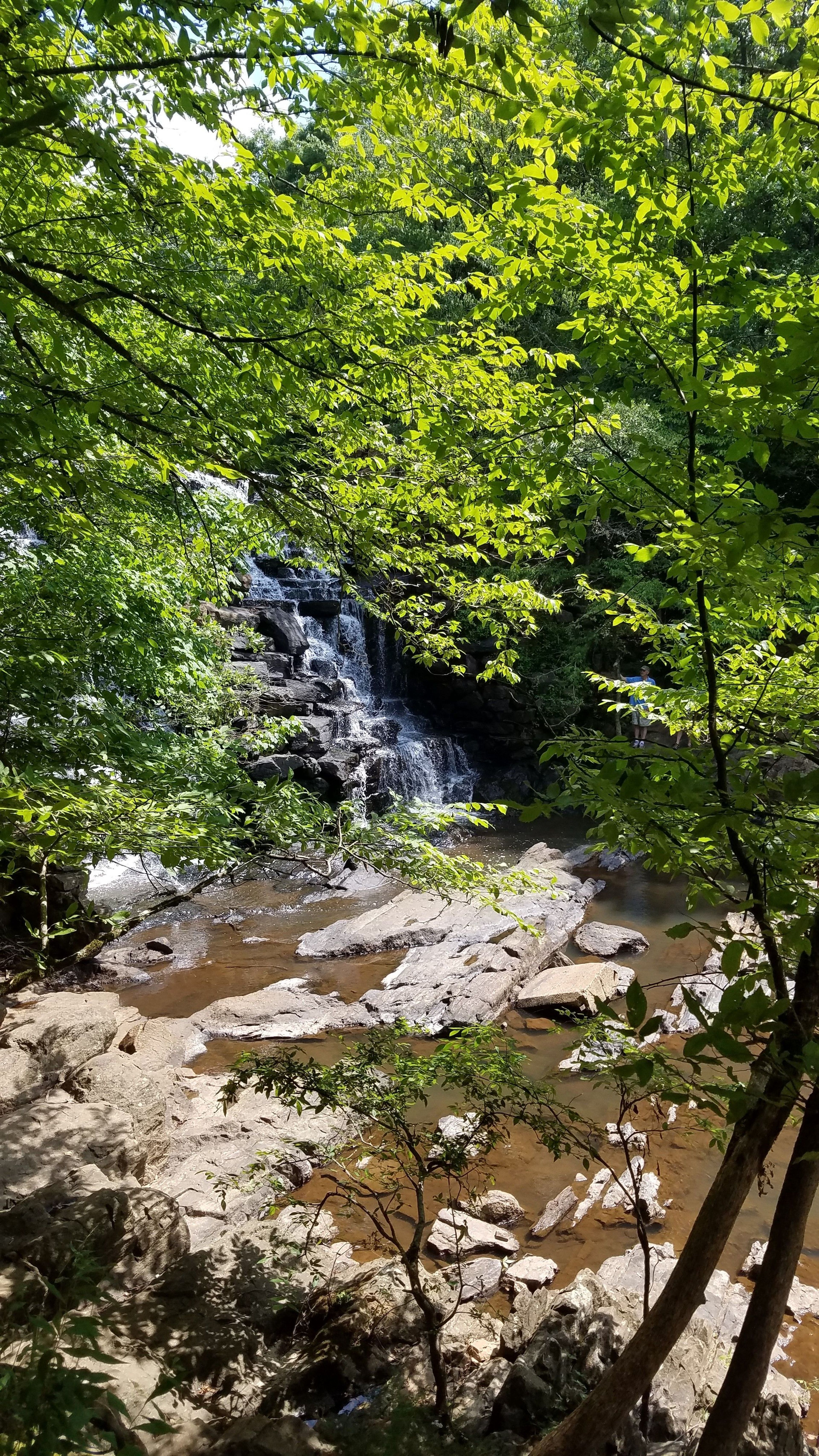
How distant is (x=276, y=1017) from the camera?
369 inches

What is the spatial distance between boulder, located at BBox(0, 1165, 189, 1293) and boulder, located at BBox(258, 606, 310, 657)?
1590 centimetres

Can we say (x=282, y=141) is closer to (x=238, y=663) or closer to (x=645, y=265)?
(x=238, y=663)

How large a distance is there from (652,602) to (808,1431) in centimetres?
1742

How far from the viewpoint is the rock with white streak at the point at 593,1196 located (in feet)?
20.8

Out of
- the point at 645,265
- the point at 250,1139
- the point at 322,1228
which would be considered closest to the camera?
the point at 645,265

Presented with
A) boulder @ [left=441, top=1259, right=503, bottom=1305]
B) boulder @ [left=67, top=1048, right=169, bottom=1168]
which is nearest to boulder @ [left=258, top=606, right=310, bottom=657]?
boulder @ [left=67, top=1048, right=169, bottom=1168]

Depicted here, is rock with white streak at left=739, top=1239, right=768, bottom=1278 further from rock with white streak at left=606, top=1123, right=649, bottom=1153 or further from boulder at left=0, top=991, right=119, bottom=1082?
boulder at left=0, top=991, right=119, bottom=1082

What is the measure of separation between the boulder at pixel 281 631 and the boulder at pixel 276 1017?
11553mm

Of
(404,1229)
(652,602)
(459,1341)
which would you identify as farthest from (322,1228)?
(652,602)

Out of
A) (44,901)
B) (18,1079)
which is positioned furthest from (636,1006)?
(18,1079)

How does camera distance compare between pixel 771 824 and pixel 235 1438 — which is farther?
pixel 235 1438

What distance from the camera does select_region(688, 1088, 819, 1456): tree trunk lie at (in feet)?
10.0

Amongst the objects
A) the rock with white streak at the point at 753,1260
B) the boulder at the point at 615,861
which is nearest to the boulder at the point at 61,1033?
the rock with white streak at the point at 753,1260

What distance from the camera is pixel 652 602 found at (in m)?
19.6
